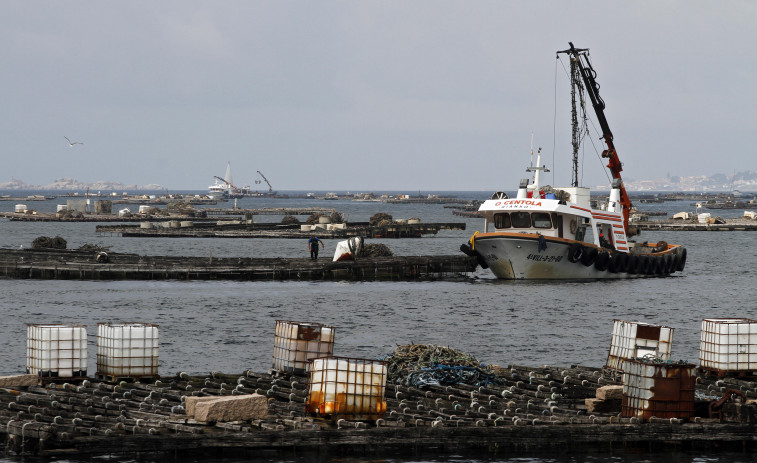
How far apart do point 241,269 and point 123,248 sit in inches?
1740

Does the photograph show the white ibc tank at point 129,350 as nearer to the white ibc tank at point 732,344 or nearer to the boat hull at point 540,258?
the white ibc tank at point 732,344

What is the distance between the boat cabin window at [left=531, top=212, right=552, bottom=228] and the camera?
51.8 meters

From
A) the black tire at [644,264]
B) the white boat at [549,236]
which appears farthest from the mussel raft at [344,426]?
the black tire at [644,264]

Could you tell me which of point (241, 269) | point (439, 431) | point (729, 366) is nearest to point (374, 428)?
point (439, 431)

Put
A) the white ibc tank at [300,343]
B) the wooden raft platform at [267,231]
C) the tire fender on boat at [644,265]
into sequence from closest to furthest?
the white ibc tank at [300,343] → the tire fender on boat at [644,265] → the wooden raft platform at [267,231]

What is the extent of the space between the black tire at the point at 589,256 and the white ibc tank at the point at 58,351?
118 ft

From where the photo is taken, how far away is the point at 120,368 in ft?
70.4

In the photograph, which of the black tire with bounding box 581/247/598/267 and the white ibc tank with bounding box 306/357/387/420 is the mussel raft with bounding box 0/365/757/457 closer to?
the white ibc tank with bounding box 306/357/387/420

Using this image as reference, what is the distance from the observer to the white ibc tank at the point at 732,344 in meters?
22.1

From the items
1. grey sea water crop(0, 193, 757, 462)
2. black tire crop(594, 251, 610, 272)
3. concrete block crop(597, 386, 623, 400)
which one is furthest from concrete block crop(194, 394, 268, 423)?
black tire crop(594, 251, 610, 272)

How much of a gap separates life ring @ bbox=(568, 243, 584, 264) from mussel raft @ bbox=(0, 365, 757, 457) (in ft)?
106

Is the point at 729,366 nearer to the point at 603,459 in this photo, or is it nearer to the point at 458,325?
the point at 603,459

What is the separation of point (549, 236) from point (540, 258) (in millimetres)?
1292

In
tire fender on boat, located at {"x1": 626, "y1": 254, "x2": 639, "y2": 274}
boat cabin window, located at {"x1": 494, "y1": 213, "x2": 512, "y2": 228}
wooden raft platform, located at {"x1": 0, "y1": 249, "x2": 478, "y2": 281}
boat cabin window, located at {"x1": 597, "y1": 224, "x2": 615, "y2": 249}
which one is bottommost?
wooden raft platform, located at {"x1": 0, "y1": 249, "x2": 478, "y2": 281}
